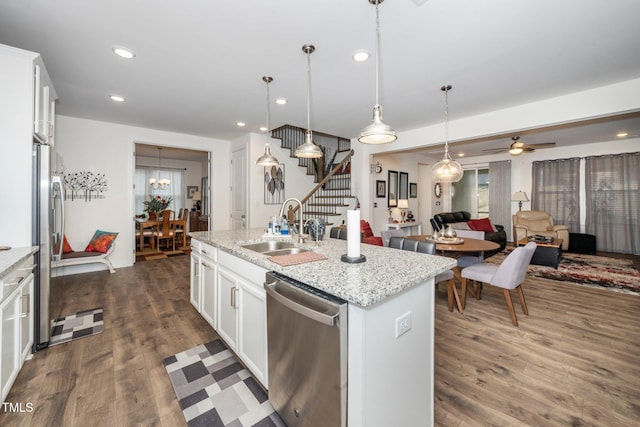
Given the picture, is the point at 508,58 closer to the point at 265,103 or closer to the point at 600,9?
the point at 600,9

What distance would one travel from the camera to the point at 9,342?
165 centimetres

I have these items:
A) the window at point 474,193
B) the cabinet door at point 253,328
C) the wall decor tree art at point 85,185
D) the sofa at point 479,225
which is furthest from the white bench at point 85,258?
the window at point 474,193

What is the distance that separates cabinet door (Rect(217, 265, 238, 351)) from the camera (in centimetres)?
202

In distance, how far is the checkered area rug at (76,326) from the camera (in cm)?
244

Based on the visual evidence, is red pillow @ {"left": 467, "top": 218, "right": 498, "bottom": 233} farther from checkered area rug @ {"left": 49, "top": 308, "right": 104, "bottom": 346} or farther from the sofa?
checkered area rug @ {"left": 49, "top": 308, "right": 104, "bottom": 346}

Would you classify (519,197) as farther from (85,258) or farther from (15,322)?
(85,258)

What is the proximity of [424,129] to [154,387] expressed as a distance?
5138mm

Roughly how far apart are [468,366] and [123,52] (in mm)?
4007

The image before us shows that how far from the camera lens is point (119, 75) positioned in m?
2.99

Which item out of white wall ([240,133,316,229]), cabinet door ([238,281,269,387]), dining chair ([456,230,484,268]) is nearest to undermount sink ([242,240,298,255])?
cabinet door ([238,281,269,387])

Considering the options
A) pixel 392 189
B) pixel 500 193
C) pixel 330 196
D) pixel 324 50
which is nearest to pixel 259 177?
pixel 330 196

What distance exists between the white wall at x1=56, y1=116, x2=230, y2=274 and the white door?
125cm

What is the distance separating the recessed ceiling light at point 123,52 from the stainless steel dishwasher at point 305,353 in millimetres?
2535

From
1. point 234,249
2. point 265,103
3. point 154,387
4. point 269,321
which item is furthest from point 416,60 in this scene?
point 154,387
